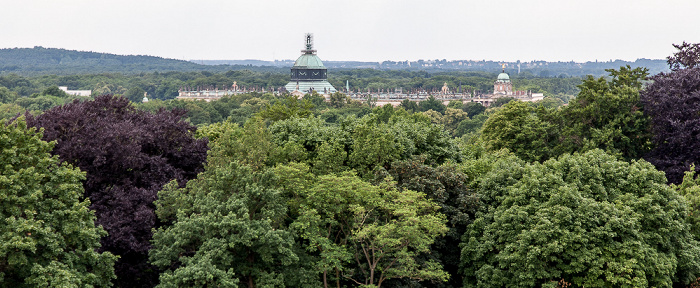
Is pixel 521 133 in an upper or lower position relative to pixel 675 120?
lower

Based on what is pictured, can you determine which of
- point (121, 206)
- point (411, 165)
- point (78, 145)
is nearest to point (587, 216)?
point (411, 165)

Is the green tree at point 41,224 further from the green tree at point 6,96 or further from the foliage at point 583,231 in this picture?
the green tree at point 6,96

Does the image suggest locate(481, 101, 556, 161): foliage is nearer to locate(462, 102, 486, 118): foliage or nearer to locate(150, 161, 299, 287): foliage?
locate(150, 161, 299, 287): foliage

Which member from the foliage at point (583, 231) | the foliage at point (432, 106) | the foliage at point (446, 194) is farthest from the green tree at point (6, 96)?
the foliage at point (583, 231)

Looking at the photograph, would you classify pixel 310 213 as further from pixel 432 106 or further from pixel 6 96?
pixel 6 96

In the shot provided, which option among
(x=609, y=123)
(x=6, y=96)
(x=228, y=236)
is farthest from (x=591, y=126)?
(x=6, y=96)

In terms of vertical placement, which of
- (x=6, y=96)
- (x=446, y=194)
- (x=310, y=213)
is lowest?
(x=6, y=96)

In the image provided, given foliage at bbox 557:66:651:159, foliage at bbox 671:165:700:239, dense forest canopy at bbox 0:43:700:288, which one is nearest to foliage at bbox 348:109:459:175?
dense forest canopy at bbox 0:43:700:288
